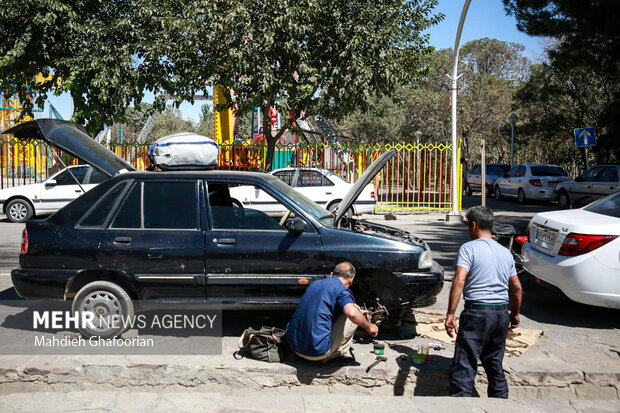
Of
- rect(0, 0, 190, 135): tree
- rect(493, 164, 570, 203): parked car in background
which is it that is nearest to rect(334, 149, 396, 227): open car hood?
rect(0, 0, 190, 135): tree

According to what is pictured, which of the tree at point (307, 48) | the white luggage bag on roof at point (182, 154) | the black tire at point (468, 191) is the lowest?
the black tire at point (468, 191)

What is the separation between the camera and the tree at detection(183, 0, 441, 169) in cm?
1389

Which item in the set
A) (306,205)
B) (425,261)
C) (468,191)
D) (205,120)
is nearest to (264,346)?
(306,205)

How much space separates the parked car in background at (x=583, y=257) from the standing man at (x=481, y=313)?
2.15 m

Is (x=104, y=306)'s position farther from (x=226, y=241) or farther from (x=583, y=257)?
(x=583, y=257)

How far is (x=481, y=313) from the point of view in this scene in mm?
3945

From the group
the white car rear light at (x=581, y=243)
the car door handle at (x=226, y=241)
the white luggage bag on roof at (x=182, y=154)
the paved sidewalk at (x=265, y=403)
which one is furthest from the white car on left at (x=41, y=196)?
the white car rear light at (x=581, y=243)

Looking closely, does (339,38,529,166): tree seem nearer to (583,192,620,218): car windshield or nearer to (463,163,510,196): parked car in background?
(463,163,510,196): parked car in background

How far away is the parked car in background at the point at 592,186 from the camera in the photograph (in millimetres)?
16938

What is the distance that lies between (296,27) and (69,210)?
32.1 ft

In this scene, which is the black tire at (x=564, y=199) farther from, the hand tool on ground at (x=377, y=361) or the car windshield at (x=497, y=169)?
the hand tool on ground at (x=377, y=361)

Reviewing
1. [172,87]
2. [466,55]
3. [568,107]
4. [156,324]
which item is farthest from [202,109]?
[156,324]

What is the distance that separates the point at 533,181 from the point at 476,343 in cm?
1956

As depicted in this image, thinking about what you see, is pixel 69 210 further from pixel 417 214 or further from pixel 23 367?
pixel 417 214
